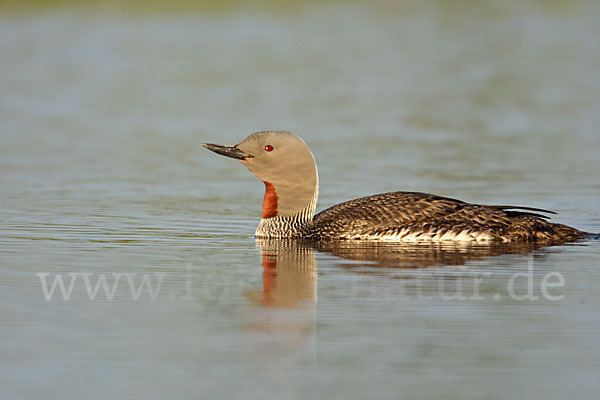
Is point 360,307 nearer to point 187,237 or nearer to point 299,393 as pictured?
point 299,393

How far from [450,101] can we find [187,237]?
1124 centimetres

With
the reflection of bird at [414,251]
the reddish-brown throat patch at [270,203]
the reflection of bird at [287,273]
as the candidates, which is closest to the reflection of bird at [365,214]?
the reddish-brown throat patch at [270,203]

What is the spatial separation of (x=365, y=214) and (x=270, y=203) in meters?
0.80

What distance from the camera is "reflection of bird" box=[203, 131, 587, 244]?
8.96 meters

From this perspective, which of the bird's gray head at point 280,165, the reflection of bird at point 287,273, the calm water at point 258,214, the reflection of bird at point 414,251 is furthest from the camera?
the bird's gray head at point 280,165

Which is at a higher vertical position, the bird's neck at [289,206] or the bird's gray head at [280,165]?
the bird's gray head at [280,165]

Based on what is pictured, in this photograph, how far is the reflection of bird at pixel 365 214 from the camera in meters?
8.96

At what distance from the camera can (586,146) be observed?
14820 mm

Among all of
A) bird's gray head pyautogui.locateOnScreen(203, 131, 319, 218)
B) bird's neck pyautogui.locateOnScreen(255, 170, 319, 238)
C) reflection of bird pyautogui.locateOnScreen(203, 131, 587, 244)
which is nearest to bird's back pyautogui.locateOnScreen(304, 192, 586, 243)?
reflection of bird pyautogui.locateOnScreen(203, 131, 587, 244)

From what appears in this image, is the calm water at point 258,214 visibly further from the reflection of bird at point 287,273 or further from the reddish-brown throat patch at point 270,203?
the reddish-brown throat patch at point 270,203

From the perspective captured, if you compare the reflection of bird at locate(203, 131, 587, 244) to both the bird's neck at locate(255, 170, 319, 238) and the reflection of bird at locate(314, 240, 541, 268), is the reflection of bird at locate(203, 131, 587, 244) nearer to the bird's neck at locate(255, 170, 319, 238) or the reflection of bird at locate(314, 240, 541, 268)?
the bird's neck at locate(255, 170, 319, 238)

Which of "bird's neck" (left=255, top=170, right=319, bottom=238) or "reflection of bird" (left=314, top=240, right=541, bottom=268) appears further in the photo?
"bird's neck" (left=255, top=170, right=319, bottom=238)

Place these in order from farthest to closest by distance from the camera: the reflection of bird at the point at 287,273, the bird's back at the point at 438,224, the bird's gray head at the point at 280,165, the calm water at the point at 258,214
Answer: the bird's gray head at the point at 280,165 < the bird's back at the point at 438,224 < the reflection of bird at the point at 287,273 < the calm water at the point at 258,214

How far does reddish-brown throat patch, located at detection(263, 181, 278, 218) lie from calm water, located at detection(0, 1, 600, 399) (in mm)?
352
